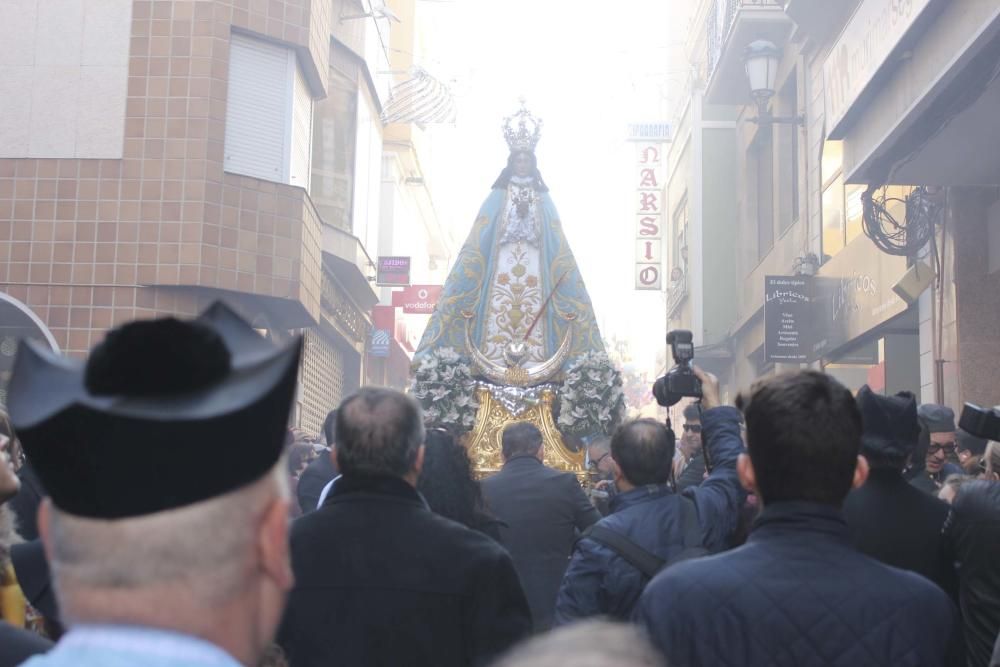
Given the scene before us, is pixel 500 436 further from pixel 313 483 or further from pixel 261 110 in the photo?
pixel 261 110

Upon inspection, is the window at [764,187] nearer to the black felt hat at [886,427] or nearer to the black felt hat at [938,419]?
the black felt hat at [938,419]

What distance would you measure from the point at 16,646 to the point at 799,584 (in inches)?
66.1

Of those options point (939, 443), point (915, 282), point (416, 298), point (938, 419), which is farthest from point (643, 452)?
point (416, 298)

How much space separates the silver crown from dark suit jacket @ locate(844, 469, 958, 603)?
9.16 meters

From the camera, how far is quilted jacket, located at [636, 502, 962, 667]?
291cm

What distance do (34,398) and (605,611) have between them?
10.2 ft

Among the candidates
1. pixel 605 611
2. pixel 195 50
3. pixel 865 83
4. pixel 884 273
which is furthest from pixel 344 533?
pixel 195 50

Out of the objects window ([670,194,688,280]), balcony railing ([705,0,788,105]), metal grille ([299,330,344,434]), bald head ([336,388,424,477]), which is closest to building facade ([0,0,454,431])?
metal grille ([299,330,344,434])

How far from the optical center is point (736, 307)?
31.0m

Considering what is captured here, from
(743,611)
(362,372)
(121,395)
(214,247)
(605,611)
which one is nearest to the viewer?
(121,395)

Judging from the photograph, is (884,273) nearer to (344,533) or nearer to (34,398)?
(344,533)

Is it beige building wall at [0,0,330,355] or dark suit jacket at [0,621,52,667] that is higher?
beige building wall at [0,0,330,355]

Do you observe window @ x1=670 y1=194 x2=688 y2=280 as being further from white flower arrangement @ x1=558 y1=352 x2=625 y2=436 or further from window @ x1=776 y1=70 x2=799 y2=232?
white flower arrangement @ x1=558 y1=352 x2=625 y2=436

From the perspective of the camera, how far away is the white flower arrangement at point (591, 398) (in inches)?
444
